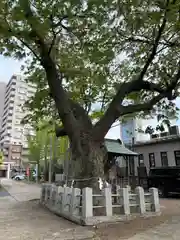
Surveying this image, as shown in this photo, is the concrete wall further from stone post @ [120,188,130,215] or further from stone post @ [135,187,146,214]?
stone post @ [120,188,130,215]

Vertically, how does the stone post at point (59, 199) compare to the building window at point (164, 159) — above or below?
below

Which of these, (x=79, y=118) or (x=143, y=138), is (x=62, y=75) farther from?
(x=143, y=138)

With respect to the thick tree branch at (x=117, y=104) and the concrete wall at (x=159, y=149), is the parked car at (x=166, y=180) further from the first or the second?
the thick tree branch at (x=117, y=104)

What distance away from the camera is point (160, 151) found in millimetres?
17891

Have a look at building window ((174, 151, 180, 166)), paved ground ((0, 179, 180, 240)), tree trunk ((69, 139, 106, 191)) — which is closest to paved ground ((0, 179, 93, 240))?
paved ground ((0, 179, 180, 240))

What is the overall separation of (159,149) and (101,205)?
12959 millimetres

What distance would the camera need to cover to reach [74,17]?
694cm

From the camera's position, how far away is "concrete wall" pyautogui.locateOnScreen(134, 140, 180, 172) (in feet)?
55.3

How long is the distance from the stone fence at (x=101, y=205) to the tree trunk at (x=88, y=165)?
60cm

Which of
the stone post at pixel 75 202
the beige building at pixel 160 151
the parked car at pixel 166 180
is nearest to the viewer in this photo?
the stone post at pixel 75 202

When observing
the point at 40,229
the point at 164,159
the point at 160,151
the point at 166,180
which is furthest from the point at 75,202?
the point at 160,151

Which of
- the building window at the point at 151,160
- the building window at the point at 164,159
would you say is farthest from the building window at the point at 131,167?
the building window at the point at 164,159

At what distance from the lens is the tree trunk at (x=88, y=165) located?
7.19 metres

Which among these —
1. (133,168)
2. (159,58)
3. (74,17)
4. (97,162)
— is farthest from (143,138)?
(74,17)
